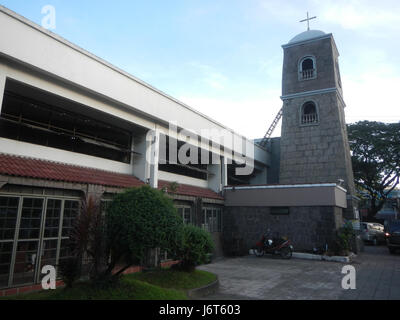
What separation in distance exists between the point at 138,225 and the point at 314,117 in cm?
1667

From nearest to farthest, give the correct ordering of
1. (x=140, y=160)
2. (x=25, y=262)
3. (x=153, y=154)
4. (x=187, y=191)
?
1. (x=25, y=262)
2. (x=153, y=154)
3. (x=140, y=160)
4. (x=187, y=191)

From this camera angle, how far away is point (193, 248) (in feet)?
27.0

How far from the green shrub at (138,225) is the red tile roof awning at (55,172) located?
2.73 m

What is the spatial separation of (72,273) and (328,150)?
54.9ft

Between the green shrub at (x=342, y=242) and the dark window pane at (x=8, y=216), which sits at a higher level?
the dark window pane at (x=8, y=216)

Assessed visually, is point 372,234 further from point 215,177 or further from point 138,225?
point 138,225

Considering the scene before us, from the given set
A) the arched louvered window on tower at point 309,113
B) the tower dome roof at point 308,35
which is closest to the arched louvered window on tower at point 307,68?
the tower dome roof at point 308,35

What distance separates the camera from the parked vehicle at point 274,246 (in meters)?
14.1

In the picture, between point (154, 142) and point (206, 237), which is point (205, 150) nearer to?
point (154, 142)

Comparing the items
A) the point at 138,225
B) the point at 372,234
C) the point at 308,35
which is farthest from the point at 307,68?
the point at 138,225

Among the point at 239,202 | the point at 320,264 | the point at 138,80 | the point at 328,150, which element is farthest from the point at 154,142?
the point at 328,150

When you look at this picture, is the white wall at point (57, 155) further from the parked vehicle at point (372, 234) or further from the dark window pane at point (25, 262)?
the parked vehicle at point (372, 234)

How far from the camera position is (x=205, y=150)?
16.0 m

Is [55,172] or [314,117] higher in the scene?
[314,117]
